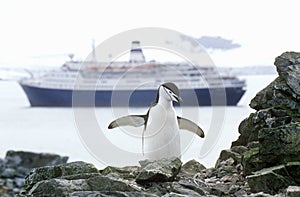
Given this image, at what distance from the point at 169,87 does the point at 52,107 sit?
64.8ft

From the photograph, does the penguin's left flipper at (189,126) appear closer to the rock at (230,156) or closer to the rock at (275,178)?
the rock at (230,156)

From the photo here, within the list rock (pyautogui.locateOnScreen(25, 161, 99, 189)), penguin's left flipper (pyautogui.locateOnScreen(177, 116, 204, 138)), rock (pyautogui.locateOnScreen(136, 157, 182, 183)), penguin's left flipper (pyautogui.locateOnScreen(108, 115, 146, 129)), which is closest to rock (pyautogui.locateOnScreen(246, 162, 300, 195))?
rock (pyautogui.locateOnScreen(136, 157, 182, 183))

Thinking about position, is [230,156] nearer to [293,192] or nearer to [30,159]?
[293,192]

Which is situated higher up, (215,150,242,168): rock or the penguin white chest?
the penguin white chest

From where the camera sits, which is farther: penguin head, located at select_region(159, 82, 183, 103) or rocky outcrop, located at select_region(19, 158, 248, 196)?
penguin head, located at select_region(159, 82, 183, 103)

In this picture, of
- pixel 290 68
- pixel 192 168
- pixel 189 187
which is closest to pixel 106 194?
pixel 189 187

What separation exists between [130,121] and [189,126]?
470 mm

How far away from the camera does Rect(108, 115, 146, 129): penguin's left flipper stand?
3.71 m

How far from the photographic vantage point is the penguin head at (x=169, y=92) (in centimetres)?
342

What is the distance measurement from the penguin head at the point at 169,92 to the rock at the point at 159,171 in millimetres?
705

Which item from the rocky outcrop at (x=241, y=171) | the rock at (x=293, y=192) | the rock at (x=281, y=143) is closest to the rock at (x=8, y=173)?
the rocky outcrop at (x=241, y=171)

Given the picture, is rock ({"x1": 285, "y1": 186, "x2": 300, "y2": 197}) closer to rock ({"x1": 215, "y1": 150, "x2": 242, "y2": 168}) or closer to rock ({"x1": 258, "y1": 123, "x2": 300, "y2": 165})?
rock ({"x1": 258, "y1": 123, "x2": 300, "y2": 165})

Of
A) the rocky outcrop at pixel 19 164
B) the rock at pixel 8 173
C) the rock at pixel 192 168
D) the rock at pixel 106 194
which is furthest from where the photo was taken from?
the rock at pixel 8 173

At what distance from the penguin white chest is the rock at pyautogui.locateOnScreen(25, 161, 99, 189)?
81cm
